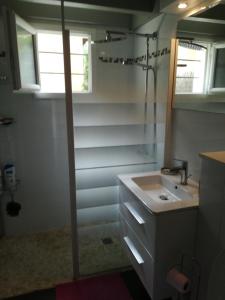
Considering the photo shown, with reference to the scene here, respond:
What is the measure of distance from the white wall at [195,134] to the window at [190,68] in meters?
0.19

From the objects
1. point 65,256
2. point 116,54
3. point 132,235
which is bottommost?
point 65,256

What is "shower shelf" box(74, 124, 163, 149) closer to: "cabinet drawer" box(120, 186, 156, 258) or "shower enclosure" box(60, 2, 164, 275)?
"shower enclosure" box(60, 2, 164, 275)

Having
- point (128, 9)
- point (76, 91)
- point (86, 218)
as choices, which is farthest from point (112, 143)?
point (128, 9)

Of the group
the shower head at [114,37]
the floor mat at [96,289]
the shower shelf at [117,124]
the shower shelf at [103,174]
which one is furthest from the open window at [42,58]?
the floor mat at [96,289]

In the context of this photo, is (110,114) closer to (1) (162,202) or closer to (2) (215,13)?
(1) (162,202)

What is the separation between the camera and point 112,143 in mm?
2047

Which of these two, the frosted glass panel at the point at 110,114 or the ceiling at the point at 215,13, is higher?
the ceiling at the point at 215,13

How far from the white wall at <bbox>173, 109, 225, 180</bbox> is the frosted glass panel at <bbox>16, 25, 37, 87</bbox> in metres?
1.36

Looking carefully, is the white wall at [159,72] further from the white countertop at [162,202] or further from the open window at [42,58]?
the open window at [42,58]

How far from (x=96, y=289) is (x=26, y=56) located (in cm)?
210

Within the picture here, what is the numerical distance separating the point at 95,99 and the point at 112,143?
41 centimetres

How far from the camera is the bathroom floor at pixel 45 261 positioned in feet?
6.34

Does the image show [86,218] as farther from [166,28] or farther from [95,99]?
[166,28]

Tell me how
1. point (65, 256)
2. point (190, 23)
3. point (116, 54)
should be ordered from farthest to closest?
1. point (65, 256)
2. point (116, 54)
3. point (190, 23)
